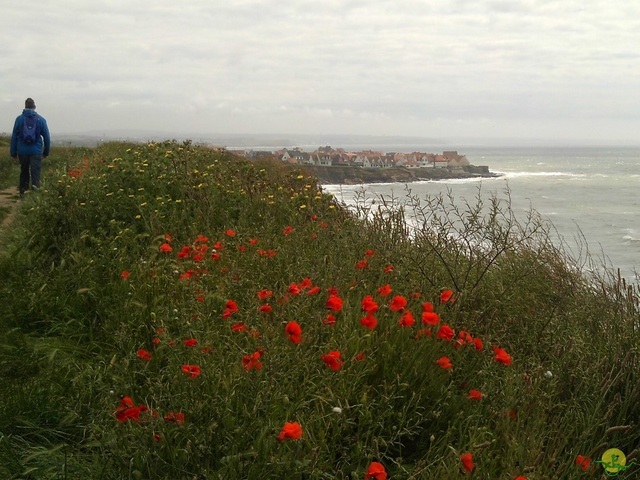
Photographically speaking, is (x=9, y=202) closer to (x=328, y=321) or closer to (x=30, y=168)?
(x=30, y=168)

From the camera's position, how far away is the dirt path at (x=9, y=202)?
880cm

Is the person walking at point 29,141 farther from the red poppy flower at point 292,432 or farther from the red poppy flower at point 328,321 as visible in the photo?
the red poppy flower at point 292,432

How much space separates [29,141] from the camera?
1145cm

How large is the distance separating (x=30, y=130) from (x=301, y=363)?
10644mm

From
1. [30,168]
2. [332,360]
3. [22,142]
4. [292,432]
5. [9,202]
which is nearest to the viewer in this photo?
[292,432]

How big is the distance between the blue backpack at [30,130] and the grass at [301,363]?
629 cm

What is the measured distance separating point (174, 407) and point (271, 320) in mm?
1060

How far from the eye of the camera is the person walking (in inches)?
452

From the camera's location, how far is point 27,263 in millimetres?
5469

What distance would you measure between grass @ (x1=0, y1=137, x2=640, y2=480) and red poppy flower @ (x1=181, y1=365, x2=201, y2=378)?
0.05ft

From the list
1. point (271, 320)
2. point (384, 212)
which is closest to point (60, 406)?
point (271, 320)

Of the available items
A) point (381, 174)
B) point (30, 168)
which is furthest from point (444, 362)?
point (381, 174)

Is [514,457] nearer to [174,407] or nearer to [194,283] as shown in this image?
[174,407]

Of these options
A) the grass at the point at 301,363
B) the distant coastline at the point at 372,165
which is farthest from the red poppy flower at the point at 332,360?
the distant coastline at the point at 372,165
